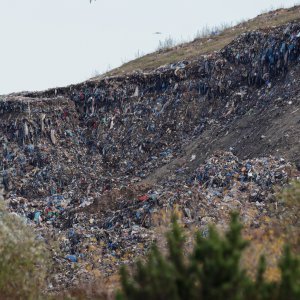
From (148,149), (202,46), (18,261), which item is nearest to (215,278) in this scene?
(18,261)

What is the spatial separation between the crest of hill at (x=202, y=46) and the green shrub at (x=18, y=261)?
22.4 m

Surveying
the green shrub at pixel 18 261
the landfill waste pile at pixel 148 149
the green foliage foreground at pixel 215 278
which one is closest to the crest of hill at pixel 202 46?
the landfill waste pile at pixel 148 149

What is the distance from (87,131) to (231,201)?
45.1 feet

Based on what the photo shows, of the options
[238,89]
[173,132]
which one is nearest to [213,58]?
[238,89]

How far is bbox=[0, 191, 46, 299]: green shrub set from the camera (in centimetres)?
905

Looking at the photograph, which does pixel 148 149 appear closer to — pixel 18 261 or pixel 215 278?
pixel 18 261

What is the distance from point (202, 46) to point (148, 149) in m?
11.1

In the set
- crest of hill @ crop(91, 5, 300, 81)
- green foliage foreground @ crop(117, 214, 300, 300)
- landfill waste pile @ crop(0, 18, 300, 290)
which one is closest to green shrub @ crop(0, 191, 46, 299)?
green foliage foreground @ crop(117, 214, 300, 300)

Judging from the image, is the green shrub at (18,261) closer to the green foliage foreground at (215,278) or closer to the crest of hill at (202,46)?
the green foliage foreground at (215,278)

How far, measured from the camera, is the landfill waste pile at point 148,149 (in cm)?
1666

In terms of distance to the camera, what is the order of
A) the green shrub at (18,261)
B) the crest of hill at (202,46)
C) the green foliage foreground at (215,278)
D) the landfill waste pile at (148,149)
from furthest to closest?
1. the crest of hill at (202,46)
2. the landfill waste pile at (148,149)
3. the green shrub at (18,261)
4. the green foliage foreground at (215,278)

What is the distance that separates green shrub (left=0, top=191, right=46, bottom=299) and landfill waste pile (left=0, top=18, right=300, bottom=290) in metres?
4.97

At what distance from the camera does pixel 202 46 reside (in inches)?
1321

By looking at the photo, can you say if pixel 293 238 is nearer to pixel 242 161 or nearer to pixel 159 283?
pixel 159 283
